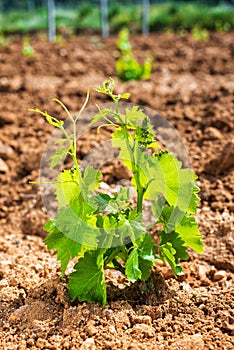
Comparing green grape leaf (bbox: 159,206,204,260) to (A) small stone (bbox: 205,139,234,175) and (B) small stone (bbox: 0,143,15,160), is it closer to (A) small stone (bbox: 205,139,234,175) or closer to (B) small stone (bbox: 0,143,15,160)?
(A) small stone (bbox: 205,139,234,175)

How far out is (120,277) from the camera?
8.65 feet

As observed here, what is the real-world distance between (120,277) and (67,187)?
671 mm

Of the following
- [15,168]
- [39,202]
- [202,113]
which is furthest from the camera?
[202,113]

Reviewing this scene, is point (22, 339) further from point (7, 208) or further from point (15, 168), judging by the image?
point (15, 168)

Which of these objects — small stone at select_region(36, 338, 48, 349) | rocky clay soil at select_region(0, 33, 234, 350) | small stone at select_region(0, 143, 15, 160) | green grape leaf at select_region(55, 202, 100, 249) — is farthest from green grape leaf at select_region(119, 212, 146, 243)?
small stone at select_region(0, 143, 15, 160)

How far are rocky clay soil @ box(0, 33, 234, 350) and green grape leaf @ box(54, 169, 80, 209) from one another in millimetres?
490

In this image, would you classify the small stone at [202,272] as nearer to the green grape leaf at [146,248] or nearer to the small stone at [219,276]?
the small stone at [219,276]

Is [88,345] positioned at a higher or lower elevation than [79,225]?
lower

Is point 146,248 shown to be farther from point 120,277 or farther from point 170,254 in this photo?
point 120,277

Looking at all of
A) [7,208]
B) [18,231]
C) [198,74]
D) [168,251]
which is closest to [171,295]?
[168,251]

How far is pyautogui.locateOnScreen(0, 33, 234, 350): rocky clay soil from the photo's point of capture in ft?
7.23

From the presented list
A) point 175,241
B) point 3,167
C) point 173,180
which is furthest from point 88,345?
point 3,167

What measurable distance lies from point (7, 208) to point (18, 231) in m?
0.33

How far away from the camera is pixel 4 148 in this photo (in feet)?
14.1
